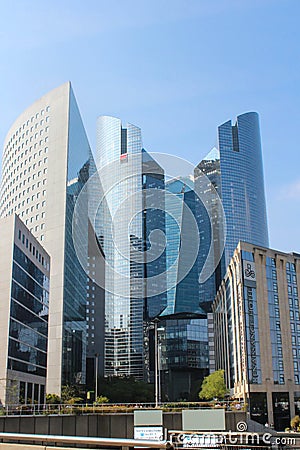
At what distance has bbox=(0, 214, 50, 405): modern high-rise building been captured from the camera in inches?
2463

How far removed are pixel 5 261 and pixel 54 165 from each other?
5271 cm

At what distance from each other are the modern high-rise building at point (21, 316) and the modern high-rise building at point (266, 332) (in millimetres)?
30795

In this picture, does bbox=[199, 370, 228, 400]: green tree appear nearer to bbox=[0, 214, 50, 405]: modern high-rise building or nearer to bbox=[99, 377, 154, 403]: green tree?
bbox=[99, 377, 154, 403]: green tree

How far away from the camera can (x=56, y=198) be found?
111500 millimetres

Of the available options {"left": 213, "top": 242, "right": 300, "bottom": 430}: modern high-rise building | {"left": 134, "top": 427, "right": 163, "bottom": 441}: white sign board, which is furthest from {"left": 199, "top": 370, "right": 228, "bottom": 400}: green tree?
{"left": 134, "top": 427, "right": 163, "bottom": 441}: white sign board

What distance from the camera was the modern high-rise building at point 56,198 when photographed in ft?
344

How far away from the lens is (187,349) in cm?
13338

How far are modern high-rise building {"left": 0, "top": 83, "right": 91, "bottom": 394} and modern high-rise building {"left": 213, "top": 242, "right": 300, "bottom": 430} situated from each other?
3651 cm

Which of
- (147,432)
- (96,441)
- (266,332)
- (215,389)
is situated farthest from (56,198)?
(96,441)

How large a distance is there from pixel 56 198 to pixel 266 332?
180ft

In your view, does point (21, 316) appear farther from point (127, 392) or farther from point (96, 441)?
point (96, 441)

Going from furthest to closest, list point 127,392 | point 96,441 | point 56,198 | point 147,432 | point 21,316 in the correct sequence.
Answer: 1. point 127,392
2. point 56,198
3. point 21,316
4. point 147,432
5. point 96,441

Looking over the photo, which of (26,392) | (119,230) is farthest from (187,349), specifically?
(119,230)

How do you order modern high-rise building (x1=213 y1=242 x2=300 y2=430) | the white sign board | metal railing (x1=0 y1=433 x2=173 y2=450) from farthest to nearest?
modern high-rise building (x1=213 y1=242 x2=300 y2=430) < the white sign board < metal railing (x1=0 y1=433 x2=173 y2=450)
